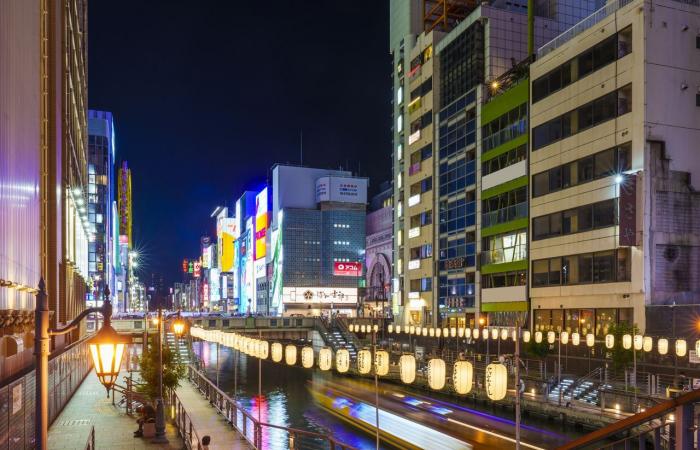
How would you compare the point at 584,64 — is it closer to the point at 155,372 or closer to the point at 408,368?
the point at 408,368

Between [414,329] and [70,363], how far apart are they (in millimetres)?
40982

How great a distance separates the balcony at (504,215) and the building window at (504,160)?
397cm

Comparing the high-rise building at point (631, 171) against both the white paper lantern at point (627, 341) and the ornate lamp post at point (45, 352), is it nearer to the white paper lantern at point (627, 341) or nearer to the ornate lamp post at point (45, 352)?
the white paper lantern at point (627, 341)

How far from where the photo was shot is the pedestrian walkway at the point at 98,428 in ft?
75.7

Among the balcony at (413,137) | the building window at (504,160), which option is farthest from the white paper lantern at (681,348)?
the balcony at (413,137)

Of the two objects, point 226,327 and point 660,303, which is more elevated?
point 660,303

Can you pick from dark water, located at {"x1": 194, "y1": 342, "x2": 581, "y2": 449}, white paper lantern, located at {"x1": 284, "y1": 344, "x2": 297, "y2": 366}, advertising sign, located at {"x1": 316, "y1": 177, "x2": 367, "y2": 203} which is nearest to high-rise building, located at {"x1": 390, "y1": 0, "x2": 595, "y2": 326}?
dark water, located at {"x1": 194, "y1": 342, "x2": 581, "y2": 449}

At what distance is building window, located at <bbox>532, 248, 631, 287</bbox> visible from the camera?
4494cm

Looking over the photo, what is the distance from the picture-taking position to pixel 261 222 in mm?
173250

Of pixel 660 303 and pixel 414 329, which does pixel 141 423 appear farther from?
pixel 414 329

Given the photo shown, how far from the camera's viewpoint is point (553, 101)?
52.5 m

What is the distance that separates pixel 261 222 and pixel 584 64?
Answer: 131341 millimetres

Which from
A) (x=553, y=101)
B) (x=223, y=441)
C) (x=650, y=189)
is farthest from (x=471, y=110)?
(x=223, y=441)

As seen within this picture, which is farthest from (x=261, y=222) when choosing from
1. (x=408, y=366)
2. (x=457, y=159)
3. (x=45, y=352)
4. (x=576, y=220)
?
(x=45, y=352)
